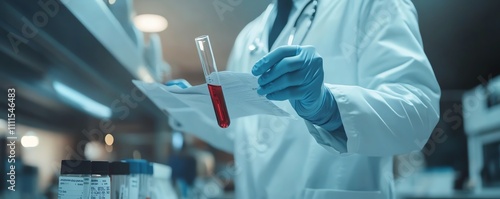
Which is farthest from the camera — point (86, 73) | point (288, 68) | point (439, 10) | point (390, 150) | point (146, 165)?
point (86, 73)

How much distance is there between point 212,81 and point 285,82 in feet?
0.44

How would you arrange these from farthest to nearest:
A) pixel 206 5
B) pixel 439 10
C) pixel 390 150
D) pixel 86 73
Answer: pixel 86 73 → pixel 439 10 → pixel 206 5 → pixel 390 150

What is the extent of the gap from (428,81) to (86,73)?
1.07 meters

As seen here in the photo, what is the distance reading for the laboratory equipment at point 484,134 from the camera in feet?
12.2

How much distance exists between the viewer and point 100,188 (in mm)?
820

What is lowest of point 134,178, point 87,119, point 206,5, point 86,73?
point 134,178

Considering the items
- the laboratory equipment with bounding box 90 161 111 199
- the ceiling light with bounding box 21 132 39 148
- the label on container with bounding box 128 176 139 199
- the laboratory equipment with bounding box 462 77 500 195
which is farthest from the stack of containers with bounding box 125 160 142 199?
the laboratory equipment with bounding box 462 77 500 195

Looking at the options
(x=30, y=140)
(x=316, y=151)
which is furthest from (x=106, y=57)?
(x=316, y=151)

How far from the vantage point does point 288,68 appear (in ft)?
2.63

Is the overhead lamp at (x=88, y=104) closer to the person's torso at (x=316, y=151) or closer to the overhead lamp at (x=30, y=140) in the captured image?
the overhead lamp at (x=30, y=140)

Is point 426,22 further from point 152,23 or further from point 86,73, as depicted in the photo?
point 86,73

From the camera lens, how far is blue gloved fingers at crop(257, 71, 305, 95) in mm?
823

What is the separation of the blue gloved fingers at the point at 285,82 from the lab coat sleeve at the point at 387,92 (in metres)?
0.12

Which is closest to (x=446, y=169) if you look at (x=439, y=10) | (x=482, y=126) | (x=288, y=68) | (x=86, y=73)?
(x=482, y=126)
